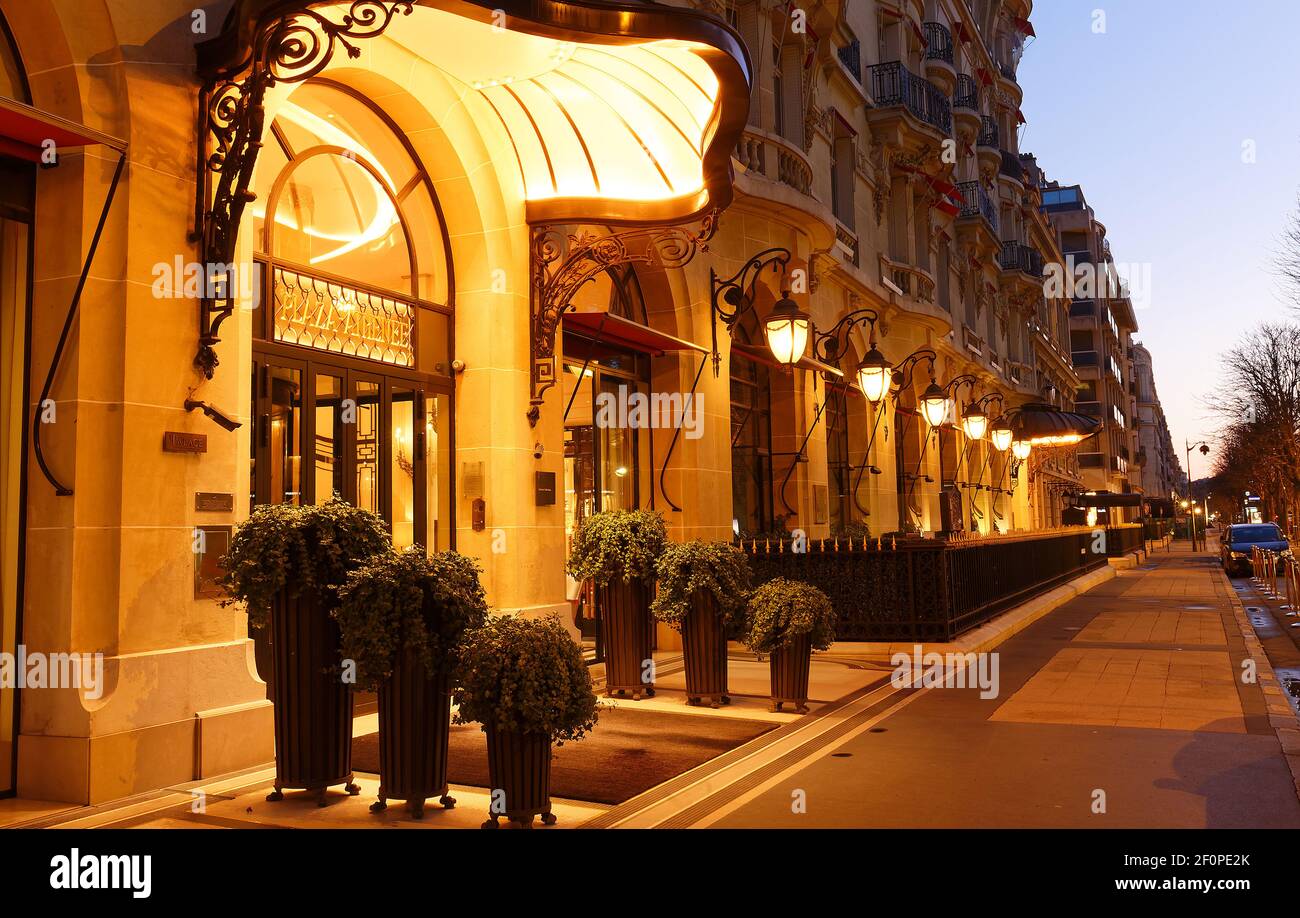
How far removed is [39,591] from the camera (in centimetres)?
626

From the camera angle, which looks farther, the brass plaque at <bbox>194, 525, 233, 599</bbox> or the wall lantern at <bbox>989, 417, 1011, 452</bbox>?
the wall lantern at <bbox>989, 417, 1011, 452</bbox>

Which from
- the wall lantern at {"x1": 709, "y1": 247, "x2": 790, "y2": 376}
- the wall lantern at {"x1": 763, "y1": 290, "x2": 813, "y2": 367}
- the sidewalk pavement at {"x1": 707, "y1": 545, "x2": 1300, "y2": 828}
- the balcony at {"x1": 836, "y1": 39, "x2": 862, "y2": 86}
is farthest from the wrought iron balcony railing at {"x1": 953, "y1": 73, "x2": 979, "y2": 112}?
the sidewalk pavement at {"x1": 707, "y1": 545, "x2": 1300, "y2": 828}

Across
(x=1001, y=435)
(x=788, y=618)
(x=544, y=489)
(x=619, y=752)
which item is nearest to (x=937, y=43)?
(x=1001, y=435)

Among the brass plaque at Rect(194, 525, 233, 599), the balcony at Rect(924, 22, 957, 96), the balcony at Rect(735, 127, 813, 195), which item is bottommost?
the brass plaque at Rect(194, 525, 233, 599)

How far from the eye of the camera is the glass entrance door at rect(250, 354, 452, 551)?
8.46 metres

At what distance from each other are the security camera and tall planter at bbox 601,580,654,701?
4.43 meters

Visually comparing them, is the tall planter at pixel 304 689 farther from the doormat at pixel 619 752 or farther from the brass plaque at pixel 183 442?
the brass plaque at pixel 183 442

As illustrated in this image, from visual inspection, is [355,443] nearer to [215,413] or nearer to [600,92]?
[215,413]

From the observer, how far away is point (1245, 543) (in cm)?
3538

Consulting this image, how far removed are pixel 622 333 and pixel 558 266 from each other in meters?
1.82

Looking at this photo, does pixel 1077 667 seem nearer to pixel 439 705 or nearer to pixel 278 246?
pixel 439 705

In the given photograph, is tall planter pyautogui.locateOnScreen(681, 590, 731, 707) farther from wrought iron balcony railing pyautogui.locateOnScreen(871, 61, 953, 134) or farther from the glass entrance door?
wrought iron balcony railing pyautogui.locateOnScreen(871, 61, 953, 134)

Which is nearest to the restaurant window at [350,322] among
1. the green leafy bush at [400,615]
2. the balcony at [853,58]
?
the green leafy bush at [400,615]
